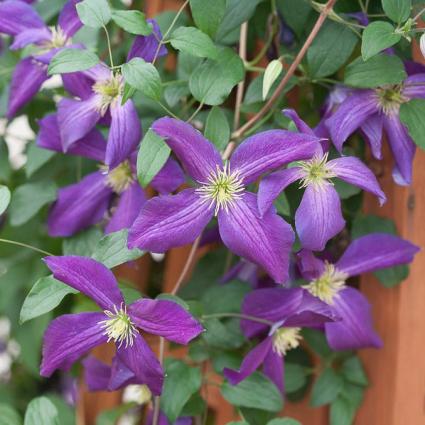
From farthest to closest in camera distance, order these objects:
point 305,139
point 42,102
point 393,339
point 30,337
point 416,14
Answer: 1. point 30,337
2. point 42,102
3. point 393,339
4. point 416,14
5. point 305,139

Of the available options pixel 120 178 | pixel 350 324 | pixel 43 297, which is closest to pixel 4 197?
pixel 43 297

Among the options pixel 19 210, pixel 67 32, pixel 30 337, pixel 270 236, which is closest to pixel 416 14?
pixel 270 236

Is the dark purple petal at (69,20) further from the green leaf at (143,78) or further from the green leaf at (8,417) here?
the green leaf at (8,417)

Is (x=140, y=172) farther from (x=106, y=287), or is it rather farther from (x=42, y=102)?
(x=42, y=102)

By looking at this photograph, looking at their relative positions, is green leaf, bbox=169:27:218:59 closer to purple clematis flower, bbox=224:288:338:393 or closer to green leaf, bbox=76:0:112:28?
green leaf, bbox=76:0:112:28

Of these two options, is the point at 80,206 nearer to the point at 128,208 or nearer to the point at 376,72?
the point at 128,208
